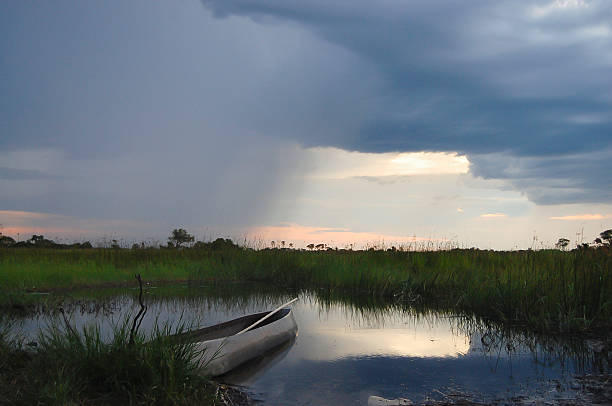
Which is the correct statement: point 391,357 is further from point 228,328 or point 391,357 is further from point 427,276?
point 427,276

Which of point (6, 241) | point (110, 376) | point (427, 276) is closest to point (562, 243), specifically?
point (427, 276)

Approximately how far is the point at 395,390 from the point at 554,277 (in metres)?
5.45

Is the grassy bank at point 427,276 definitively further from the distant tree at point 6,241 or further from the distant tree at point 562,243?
the distant tree at point 6,241

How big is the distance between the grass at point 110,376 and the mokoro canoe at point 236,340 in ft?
1.55

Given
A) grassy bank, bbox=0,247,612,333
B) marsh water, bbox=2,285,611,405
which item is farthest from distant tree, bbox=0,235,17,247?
marsh water, bbox=2,285,611,405

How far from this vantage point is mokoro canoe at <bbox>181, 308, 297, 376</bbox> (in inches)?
237

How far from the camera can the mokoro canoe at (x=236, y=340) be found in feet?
19.8

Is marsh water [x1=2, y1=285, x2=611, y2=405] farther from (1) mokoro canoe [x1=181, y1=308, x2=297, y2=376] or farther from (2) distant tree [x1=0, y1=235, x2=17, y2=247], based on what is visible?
(2) distant tree [x1=0, y1=235, x2=17, y2=247]

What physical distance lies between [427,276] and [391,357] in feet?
21.1

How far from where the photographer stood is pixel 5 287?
12703mm

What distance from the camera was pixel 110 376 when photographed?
4703 mm

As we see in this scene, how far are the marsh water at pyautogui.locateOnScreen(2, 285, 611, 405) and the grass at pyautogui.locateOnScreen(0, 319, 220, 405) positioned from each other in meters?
0.49

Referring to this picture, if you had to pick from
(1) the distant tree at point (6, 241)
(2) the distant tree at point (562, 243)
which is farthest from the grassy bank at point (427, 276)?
(1) the distant tree at point (6, 241)

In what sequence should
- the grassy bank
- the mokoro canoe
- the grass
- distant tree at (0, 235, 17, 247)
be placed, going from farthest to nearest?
1. distant tree at (0, 235, 17, 247)
2. the grassy bank
3. the mokoro canoe
4. the grass
